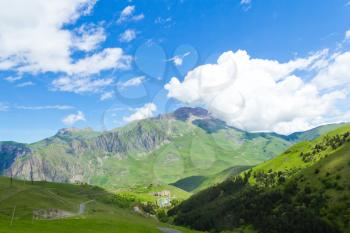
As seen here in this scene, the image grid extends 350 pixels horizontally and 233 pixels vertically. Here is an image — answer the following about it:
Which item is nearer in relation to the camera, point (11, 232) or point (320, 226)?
point (11, 232)

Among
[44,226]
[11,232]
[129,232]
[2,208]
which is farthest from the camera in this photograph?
[2,208]

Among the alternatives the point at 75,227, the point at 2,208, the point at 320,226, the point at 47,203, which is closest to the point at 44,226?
the point at 75,227

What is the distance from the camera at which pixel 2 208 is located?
176 metres

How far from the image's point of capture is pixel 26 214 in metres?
167

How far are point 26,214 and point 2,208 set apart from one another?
1731cm

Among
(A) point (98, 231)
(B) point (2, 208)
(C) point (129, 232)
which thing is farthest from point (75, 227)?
(B) point (2, 208)

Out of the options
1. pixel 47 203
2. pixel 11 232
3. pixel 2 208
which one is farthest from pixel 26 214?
pixel 11 232

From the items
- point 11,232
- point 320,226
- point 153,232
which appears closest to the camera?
point 11,232

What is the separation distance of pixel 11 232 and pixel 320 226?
156656mm

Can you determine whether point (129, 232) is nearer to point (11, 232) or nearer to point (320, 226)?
point (11, 232)

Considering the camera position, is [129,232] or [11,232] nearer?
[11,232]

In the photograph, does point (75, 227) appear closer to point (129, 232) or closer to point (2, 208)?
point (129, 232)

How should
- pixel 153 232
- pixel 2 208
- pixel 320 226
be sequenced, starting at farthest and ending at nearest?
pixel 320 226 → pixel 2 208 → pixel 153 232

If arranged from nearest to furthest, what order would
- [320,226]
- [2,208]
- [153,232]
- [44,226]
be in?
[44,226] → [153,232] → [2,208] → [320,226]
